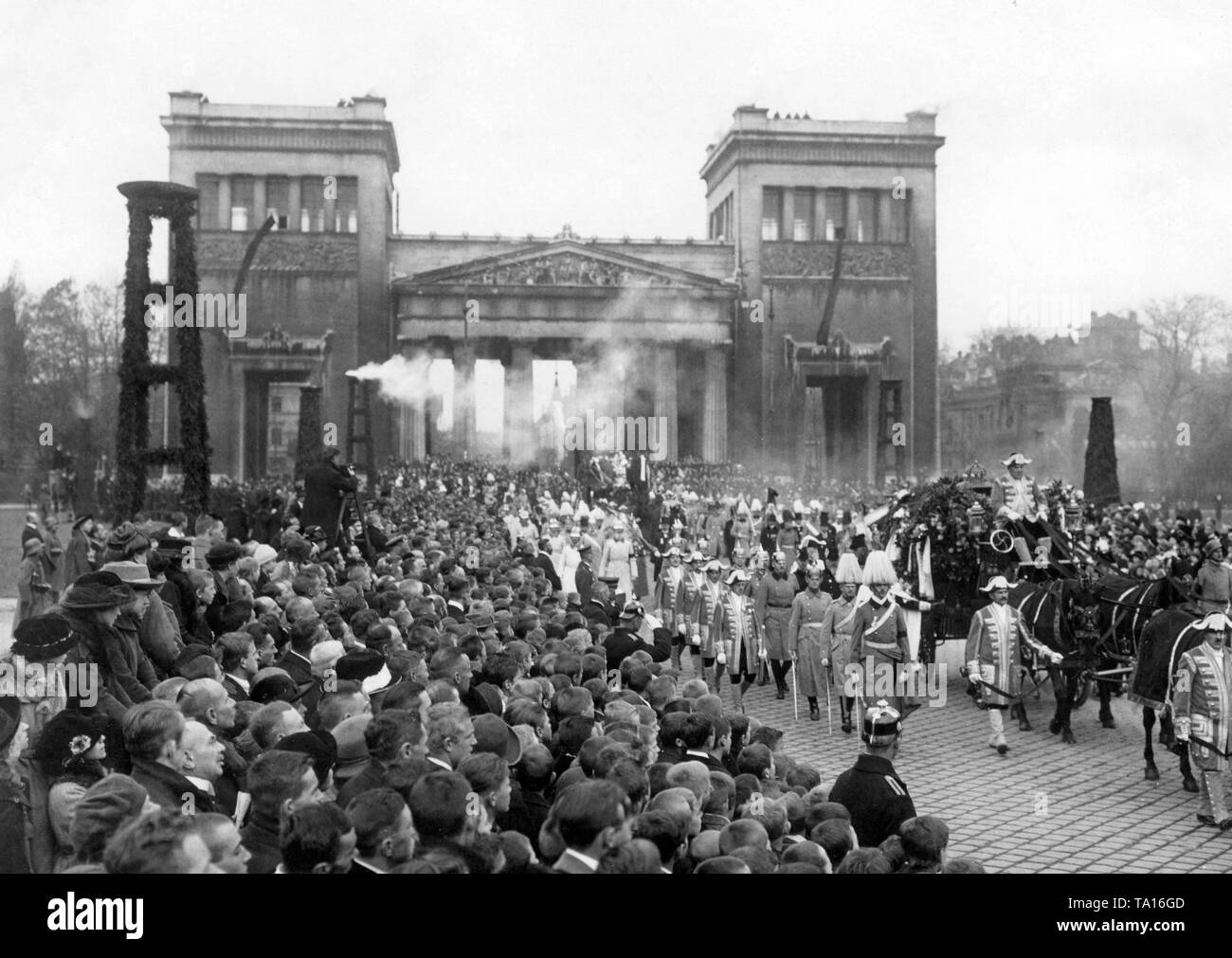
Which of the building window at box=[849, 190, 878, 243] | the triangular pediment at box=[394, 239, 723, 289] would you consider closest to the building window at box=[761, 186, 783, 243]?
the building window at box=[849, 190, 878, 243]

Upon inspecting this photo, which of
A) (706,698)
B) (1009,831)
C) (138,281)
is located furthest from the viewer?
(138,281)

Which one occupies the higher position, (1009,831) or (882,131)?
(882,131)

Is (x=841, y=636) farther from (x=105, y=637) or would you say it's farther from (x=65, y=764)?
(x=65, y=764)

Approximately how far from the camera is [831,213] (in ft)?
218

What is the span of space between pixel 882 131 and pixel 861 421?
14604mm

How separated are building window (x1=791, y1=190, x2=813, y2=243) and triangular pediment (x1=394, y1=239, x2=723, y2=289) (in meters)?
7.47

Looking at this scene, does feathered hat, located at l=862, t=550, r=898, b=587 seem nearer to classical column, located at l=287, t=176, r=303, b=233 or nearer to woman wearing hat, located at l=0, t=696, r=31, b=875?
woman wearing hat, located at l=0, t=696, r=31, b=875

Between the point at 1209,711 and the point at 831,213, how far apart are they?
5838cm

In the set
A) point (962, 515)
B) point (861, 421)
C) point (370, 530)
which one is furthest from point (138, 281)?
point (861, 421)

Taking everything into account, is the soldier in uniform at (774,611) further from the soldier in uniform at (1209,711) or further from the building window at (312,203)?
the building window at (312,203)

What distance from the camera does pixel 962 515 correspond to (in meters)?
18.0
